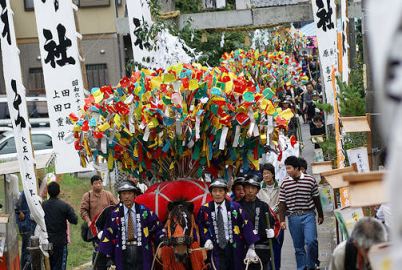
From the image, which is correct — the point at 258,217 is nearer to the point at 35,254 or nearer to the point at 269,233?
the point at 269,233

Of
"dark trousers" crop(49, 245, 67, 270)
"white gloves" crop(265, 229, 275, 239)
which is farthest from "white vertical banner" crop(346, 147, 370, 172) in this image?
"dark trousers" crop(49, 245, 67, 270)

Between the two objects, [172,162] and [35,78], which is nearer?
[172,162]

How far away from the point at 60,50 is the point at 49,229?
2502 mm

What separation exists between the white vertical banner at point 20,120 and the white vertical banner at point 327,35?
5.34 meters

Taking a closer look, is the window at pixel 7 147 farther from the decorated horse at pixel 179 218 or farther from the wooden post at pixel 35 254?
the decorated horse at pixel 179 218

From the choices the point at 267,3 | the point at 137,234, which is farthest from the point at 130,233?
the point at 267,3

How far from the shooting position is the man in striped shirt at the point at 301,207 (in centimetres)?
1432

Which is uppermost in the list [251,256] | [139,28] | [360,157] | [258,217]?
[139,28]

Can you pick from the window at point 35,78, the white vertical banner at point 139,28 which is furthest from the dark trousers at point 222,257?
the window at point 35,78

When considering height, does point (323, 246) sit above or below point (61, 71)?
below

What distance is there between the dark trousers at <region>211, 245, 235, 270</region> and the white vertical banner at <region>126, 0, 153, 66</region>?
6.61m

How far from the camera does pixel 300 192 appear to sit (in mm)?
14320

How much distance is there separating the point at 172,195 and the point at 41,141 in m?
15.9

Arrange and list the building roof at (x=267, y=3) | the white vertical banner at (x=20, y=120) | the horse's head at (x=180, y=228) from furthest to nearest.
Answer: the building roof at (x=267, y=3)
the white vertical banner at (x=20, y=120)
the horse's head at (x=180, y=228)
